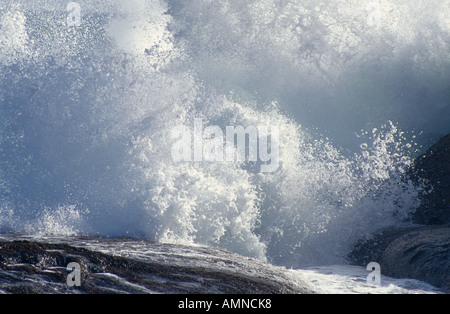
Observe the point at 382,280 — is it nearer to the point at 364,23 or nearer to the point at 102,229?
the point at 102,229

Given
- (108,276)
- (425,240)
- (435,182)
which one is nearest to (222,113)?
(435,182)

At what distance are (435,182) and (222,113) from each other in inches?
142

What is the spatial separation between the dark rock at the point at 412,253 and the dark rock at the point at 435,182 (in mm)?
483

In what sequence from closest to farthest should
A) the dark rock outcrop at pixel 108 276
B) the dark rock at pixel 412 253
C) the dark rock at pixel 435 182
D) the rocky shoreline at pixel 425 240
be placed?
the dark rock outcrop at pixel 108 276 < the dark rock at pixel 412 253 < the rocky shoreline at pixel 425 240 < the dark rock at pixel 435 182

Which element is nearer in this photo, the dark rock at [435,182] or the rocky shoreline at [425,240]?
the rocky shoreline at [425,240]

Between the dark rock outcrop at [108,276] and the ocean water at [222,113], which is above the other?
the ocean water at [222,113]

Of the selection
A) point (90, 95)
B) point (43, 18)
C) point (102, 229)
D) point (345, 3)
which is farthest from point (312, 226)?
point (43, 18)

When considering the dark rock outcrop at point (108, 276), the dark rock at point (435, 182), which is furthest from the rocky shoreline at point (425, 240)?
the dark rock outcrop at point (108, 276)

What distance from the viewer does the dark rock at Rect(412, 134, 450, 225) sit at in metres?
7.51

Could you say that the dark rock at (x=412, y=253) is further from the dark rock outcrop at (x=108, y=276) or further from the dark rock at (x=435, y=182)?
the dark rock outcrop at (x=108, y=276)

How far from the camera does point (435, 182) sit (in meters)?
7.85

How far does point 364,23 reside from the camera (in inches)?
400

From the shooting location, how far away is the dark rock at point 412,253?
5719mm

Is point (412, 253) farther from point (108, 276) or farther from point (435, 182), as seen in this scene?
point (108, 276)
